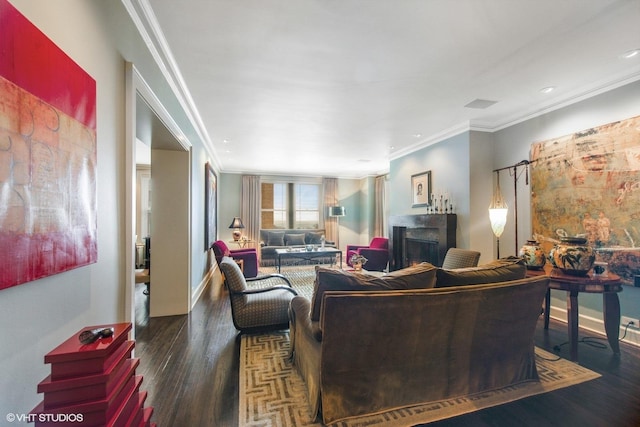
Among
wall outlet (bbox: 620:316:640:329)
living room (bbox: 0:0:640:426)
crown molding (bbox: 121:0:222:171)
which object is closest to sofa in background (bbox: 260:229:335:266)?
living room (bbox: 0:0:640:426)

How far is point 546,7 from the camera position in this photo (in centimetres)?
183

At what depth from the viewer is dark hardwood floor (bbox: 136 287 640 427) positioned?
165cm

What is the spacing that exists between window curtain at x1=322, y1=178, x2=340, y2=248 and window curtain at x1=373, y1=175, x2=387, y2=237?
4.17ft

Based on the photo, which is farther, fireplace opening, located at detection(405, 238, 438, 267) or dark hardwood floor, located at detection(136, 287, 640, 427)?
fireplace opening, located at detection(405, 238, 438, 267)

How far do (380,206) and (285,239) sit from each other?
3.07 m

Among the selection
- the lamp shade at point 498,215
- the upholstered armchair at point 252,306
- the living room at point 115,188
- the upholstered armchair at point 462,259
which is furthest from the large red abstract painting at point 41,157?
the lamp shade at point 498,215

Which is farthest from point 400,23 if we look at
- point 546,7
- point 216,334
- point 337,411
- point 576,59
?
point 216,334

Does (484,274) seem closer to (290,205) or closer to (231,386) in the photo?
(231,386)

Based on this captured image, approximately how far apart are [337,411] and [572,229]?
11.1 feet

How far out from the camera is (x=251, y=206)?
8.04 meters

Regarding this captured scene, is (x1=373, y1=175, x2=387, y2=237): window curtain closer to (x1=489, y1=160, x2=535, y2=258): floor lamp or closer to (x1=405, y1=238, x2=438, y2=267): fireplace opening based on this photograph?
(x1=405, y1=238, x2=438, y2=267): fireplace opening

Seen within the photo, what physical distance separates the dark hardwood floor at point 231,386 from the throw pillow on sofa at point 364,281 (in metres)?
0.84

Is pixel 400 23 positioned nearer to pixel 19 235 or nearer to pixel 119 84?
pixel 119 84
